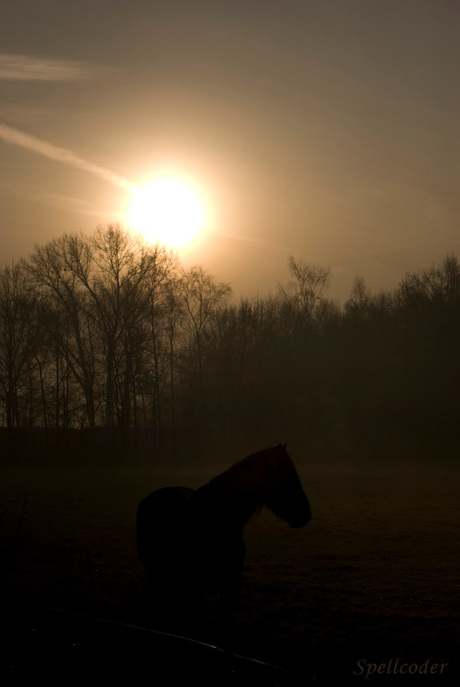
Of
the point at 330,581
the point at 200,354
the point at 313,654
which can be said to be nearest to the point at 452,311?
the point at 200,354

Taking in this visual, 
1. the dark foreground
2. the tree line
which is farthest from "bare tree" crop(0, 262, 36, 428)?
the dark foreground

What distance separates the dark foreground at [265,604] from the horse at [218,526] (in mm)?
376

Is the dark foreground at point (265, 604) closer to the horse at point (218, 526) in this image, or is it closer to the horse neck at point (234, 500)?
the horse at point (218, 526)

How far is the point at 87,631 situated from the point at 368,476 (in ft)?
96.0

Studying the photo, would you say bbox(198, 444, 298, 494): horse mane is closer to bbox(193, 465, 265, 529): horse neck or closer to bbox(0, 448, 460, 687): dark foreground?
bbox(193, 465, 265, 529): horse neck

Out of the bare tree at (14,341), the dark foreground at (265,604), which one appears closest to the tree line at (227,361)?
the bare tree at (14,341)

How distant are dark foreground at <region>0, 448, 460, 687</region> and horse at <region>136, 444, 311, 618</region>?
376 millimetres

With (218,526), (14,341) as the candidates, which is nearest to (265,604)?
(218,526)

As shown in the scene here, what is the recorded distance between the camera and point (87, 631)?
10.3ft

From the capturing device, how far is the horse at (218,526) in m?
5.54

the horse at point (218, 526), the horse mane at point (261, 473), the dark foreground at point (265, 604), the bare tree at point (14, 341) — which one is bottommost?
the dark foreground at point (265, 604)

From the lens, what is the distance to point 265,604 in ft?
27.2

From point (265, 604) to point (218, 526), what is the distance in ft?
10.8

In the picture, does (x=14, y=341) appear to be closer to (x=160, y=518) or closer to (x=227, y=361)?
(x=227, y=361)
